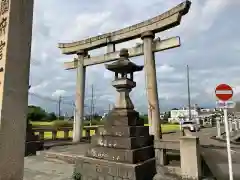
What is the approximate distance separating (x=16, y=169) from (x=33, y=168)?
4.45m

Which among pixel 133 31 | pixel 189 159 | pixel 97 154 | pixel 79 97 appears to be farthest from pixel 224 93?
pixel 79 97

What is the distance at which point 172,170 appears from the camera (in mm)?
5793

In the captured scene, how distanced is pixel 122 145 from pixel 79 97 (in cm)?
673

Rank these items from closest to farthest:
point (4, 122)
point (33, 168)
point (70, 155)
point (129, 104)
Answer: point (4, 122)
point (129, 104)
point (33, 168)
point (70, 155)

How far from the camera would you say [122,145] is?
5.51 meters

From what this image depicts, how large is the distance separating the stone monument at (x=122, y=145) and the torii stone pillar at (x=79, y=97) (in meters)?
5.57

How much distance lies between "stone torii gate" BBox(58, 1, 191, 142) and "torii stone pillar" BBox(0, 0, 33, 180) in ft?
20.4

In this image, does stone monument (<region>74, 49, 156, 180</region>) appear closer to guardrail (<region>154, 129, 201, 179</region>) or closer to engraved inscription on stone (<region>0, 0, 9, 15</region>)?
guardrail (<region>154, 129, 201, 179</region>)

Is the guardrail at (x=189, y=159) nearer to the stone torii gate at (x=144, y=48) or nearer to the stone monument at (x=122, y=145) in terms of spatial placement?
the stone monument at (x=122, y=145)

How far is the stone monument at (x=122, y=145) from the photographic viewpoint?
17.4 feet

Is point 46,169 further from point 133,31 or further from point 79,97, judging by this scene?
point 133,31

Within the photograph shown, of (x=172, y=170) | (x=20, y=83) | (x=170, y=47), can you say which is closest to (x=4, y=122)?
(x=20, y=83)

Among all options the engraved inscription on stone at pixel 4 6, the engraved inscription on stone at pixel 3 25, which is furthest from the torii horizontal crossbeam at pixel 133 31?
the engraved inscription on stone at pixel 3 25

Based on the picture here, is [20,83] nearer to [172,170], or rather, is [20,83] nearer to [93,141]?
[93,141]
